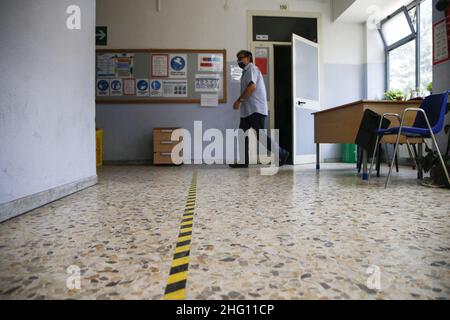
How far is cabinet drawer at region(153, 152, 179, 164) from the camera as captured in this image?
4688 mm

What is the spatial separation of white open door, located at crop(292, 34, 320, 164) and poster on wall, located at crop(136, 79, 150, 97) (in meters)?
2.45

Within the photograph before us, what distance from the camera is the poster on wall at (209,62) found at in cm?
505

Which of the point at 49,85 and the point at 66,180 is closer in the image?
the point at 49,85

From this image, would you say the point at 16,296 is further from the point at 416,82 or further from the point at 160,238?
the point at 416,82

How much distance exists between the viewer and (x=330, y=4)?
5.29m

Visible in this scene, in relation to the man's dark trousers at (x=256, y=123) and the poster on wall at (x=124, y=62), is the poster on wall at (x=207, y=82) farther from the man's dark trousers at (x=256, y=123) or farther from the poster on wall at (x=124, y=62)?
the man's dark trousers at (x=256, y=123)

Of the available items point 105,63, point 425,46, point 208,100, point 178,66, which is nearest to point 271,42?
point 208,100

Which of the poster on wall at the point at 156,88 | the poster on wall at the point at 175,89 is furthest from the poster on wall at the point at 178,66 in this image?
the poster on wall at the point at 156,88

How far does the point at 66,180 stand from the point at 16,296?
5.02 feet

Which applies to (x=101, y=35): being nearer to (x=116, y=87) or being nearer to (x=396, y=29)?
(x=116, y=87)

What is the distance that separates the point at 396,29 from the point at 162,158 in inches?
174

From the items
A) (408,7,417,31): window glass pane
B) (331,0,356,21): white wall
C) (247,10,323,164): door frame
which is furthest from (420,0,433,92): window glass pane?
(247,10,323,164): door frame
